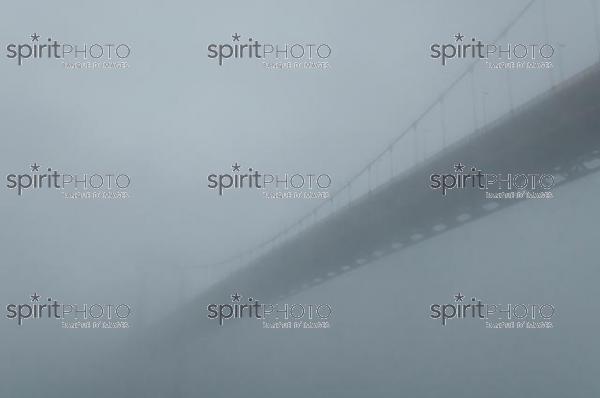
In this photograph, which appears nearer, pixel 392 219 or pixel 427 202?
pixel 427 202

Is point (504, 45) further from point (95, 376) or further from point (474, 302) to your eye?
point (95, 376)

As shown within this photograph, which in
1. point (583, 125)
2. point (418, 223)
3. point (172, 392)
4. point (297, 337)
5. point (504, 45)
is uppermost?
point (504, 45)

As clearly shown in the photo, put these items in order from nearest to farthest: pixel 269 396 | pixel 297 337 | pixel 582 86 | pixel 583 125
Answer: pixel 582 86 → pixel 583 125 → pixel 297 337 → pixel 269 396

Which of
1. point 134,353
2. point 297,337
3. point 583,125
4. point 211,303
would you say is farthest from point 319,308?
point 583,125

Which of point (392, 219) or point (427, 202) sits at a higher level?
point (427, 202)

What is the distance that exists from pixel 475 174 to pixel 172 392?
317cm

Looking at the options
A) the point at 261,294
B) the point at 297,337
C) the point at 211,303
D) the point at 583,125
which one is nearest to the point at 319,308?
the point at 297,337

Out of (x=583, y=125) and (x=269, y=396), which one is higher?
(x=583, y=125)

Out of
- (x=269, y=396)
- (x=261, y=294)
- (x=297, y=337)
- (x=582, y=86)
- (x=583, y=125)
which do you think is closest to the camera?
(x=582, y=86)

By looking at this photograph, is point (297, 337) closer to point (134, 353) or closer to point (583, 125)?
point (134, 353)

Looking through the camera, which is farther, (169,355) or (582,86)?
(169,355)

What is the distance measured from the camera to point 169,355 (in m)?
6.37

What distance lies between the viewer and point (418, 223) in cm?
538

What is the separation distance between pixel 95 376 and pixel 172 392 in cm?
67
